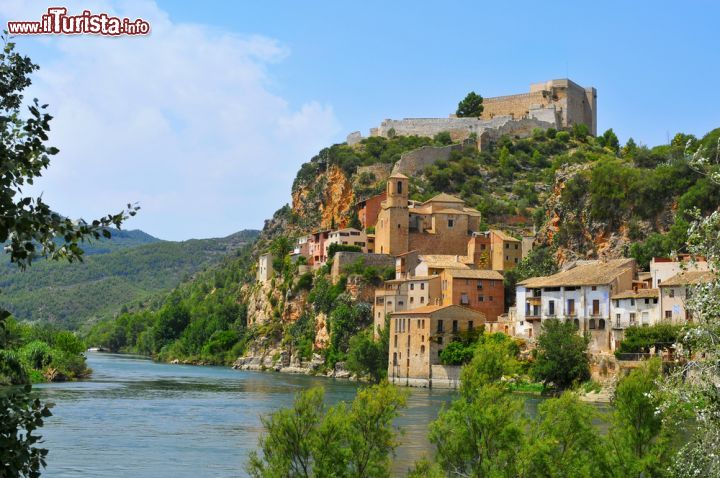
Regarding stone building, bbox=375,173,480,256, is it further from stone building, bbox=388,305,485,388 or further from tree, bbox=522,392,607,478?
tree, bbox=522,392,607,478

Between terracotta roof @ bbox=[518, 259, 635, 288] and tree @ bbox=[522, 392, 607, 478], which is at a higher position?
terracotta roof @ bbox=[518, 259, 635, 288]

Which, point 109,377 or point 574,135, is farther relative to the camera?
point 574,135

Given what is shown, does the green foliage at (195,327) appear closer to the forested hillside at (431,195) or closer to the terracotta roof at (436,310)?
the forested hillside at (431,195)

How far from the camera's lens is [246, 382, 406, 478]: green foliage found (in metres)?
21.0

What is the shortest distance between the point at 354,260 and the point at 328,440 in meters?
61.9

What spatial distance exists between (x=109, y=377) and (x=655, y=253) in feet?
128

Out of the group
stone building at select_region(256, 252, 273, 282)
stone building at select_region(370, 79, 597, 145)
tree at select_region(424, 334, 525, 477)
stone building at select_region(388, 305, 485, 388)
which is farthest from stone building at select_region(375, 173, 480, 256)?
tree at select_region(424, 334, 525, 477)

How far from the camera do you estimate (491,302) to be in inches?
2717

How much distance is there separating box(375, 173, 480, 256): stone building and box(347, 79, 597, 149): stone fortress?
2861cm

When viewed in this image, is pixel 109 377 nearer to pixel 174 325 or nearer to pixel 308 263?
pixel 308 263

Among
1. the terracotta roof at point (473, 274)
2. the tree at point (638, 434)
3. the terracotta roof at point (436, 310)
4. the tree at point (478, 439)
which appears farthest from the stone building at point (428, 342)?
the tree at point (478, 439)

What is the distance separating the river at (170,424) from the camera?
31297mm

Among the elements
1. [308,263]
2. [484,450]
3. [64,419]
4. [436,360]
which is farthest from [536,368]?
[308,263]

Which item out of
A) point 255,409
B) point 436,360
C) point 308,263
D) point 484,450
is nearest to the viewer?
point 484,450
